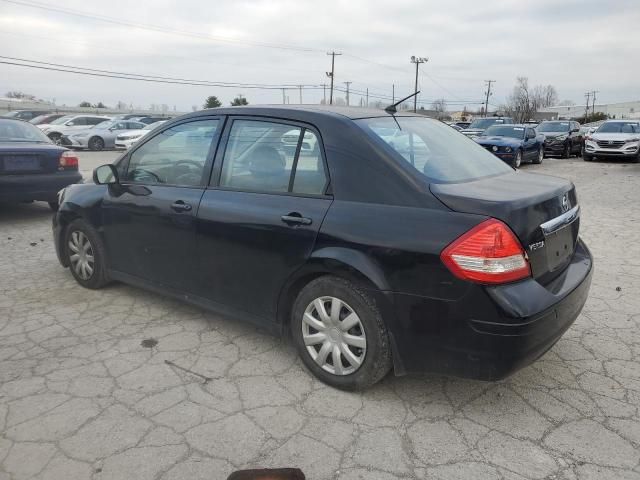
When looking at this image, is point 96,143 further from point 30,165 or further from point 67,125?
point 30,165

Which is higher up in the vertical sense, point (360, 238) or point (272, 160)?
point (272, 160)

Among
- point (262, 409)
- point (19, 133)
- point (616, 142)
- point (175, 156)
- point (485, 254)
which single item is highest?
point (616, 142)

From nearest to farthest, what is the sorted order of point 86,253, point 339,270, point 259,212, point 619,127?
1. point 339,270
2. point 259,212
3. point 86,253
4. point 619,127

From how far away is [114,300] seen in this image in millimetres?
4293

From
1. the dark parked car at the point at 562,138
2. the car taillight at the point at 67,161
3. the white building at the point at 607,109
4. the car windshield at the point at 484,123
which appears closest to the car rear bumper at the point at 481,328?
the car taillight at the point at 67,161

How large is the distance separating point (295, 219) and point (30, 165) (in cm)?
572

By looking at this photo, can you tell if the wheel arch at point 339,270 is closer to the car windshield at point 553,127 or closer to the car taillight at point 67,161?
the car taillight at point 67,161

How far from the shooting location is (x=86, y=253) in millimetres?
4434

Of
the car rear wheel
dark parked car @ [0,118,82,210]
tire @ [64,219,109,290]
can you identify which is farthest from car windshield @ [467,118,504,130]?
tire @ [64,219,109,290]

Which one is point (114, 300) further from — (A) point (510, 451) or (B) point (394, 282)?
(A) point (510, 451)

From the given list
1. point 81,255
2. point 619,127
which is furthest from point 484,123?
point 81,255

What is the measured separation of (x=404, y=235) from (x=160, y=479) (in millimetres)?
1583

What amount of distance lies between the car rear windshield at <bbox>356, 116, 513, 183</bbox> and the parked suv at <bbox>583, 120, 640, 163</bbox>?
18.1 m

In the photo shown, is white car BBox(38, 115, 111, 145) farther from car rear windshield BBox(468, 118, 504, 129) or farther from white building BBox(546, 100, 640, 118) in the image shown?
white building BBox(546, 100, 640, 118)
